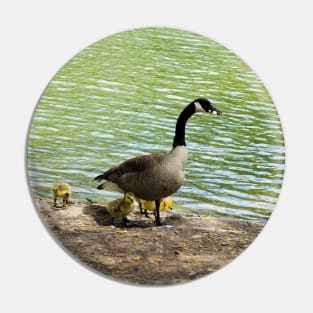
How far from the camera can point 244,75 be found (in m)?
3.52

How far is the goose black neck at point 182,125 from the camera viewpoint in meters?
3.45

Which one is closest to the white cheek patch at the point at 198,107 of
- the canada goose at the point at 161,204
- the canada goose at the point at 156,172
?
the canada goose at the point at 156,172

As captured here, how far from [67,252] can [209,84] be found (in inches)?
46.0

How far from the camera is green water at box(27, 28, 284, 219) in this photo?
341cm

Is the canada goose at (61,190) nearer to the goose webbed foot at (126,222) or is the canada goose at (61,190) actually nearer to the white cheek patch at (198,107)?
the goose webbed foot at (126,222)

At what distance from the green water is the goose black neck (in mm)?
27

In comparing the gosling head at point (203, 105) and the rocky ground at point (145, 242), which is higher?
the gosling head at point (203, 105)

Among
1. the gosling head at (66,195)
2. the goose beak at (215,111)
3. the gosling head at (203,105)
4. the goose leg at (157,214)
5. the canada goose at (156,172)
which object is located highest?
the gosling head at (203,105)

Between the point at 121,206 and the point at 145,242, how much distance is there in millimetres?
231

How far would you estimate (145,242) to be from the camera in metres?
3.44

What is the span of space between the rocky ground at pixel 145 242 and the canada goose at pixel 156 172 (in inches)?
5.5

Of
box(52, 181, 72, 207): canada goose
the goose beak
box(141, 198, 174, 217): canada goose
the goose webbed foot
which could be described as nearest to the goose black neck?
the goose beak

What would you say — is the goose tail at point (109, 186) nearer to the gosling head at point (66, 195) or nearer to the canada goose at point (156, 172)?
the canada goose at point (156, 172)

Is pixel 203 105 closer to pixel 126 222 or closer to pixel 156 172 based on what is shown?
pixel 156 172
